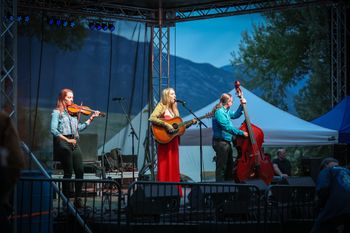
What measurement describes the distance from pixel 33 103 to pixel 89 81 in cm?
181

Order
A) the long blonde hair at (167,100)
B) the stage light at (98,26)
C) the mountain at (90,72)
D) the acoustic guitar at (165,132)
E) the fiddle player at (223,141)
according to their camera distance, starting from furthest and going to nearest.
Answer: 1. the stage light at (98,26)
2. the mountain at (90,72)
3. the fiddle player at (223,141)
4. the long blonde hair at (167,100)
5. the acoustic guitar at (165,132)

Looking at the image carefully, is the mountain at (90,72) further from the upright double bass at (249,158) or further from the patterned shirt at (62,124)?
the upright double bass at (249,158)

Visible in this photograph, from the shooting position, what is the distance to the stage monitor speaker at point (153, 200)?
9000 mm

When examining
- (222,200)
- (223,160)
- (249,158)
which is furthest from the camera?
(223,160)

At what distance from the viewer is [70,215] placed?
9.37m

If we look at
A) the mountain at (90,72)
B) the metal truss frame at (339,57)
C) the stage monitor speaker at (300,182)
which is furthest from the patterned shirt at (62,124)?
the metal truss frame at (339,57)

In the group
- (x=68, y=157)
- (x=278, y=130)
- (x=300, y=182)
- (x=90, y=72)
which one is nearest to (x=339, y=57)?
(x=278, y=130)

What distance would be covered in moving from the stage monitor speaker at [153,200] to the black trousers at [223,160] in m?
1.42

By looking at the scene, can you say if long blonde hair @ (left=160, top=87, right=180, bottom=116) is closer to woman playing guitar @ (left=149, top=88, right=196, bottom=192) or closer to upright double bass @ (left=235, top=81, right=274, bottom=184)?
woman playing guitar @ (left=149, top=88, right=196, bottom=192)

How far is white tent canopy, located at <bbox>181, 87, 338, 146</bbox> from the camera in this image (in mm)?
12750

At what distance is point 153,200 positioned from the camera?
9.28 metres

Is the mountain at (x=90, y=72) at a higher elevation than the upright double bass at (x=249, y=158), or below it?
higher

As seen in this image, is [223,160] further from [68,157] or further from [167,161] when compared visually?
[68,157]

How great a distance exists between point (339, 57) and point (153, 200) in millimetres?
7881
